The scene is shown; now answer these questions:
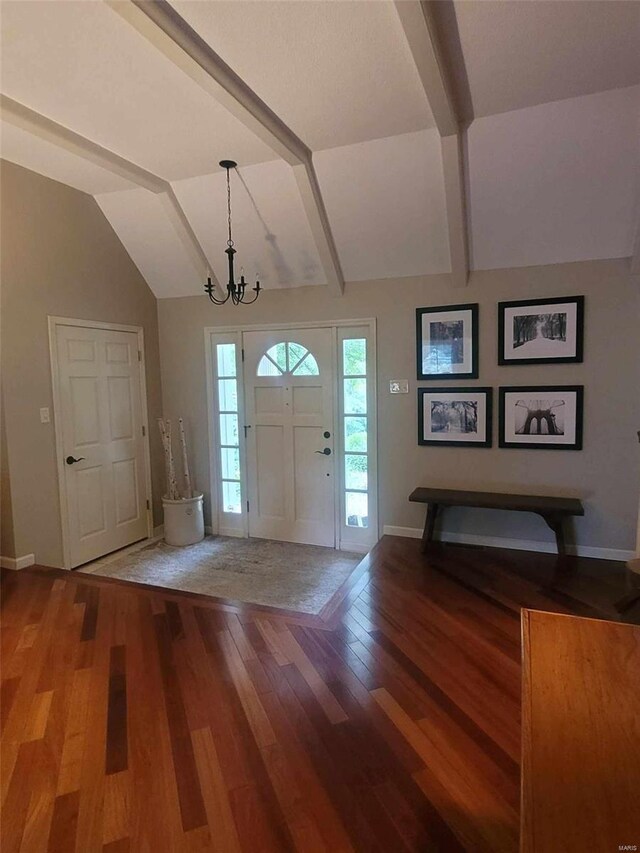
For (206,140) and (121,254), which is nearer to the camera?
(206,140)

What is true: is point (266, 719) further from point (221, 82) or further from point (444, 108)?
point (444, 108)

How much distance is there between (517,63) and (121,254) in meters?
3.60

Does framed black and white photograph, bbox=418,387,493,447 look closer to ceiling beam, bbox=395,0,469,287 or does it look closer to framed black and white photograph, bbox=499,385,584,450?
framed black and white photograph, bbox=499,385,584,450

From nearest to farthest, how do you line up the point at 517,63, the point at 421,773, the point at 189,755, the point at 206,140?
the point at 421,773, the point at 189,755, the point at 517,63, the point at 206,140

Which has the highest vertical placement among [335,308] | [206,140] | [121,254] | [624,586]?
[206,140]

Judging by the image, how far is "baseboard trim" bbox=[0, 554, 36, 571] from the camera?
357cm

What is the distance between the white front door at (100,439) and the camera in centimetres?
397

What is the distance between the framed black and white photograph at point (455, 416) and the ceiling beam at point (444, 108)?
90 centimetres

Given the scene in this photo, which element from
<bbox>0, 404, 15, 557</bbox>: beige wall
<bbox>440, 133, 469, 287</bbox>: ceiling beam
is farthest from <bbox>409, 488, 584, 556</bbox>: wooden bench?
<bbox>0, 404, 15, 557</bbox>: beige wall

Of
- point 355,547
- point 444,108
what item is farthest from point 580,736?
point 355,547

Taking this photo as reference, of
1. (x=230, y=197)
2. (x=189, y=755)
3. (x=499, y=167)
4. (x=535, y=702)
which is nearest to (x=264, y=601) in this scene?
(x=189, y=755)

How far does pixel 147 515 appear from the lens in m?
4.88

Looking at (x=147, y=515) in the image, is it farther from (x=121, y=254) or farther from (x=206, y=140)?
(x=206, y=140)

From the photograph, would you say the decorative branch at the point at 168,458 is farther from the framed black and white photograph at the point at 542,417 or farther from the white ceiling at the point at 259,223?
the framed black and white photograph at the point at 542,417
